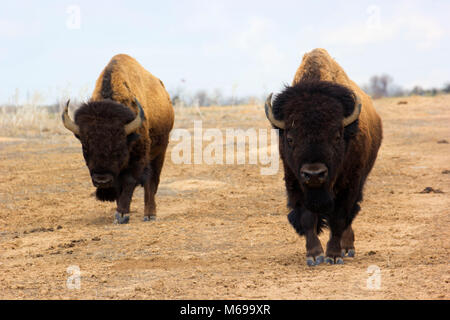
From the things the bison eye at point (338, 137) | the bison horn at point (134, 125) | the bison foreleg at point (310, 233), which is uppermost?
the bison eye at point (338, 137)

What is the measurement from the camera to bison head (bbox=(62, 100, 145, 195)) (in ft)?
29.5

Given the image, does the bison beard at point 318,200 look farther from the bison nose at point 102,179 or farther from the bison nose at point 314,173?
the bison nose at point 102,179

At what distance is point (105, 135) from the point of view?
9047 mm

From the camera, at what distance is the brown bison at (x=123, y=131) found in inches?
356

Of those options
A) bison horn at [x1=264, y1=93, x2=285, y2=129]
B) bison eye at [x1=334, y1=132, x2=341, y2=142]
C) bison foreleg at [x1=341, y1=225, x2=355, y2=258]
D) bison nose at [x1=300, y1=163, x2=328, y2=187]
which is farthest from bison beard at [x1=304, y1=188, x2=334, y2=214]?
bison foreleg at [x1=341, y1=225, x2=355, y2=258]

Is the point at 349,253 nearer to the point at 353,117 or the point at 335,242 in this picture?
the point at 335,242

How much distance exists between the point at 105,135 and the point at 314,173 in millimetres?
4012

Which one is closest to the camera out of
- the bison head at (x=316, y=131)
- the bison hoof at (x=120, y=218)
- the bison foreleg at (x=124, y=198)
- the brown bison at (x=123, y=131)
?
the bison head at (x=316, y=131)

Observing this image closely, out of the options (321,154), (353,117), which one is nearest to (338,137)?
(353,117)

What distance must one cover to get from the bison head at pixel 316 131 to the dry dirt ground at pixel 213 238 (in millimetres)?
841

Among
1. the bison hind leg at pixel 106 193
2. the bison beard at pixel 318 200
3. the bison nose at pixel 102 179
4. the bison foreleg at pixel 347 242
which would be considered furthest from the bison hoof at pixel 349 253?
the bison hind leg at pixel 106 193

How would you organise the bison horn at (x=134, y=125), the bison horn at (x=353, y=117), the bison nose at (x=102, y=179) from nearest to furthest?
1. the bison horn at (x=353, y=117)
2. the bison nose at (x=102, y=179)
3. the bison horn at (x=134, y=125)

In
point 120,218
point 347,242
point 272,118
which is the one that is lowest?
point 120,218
